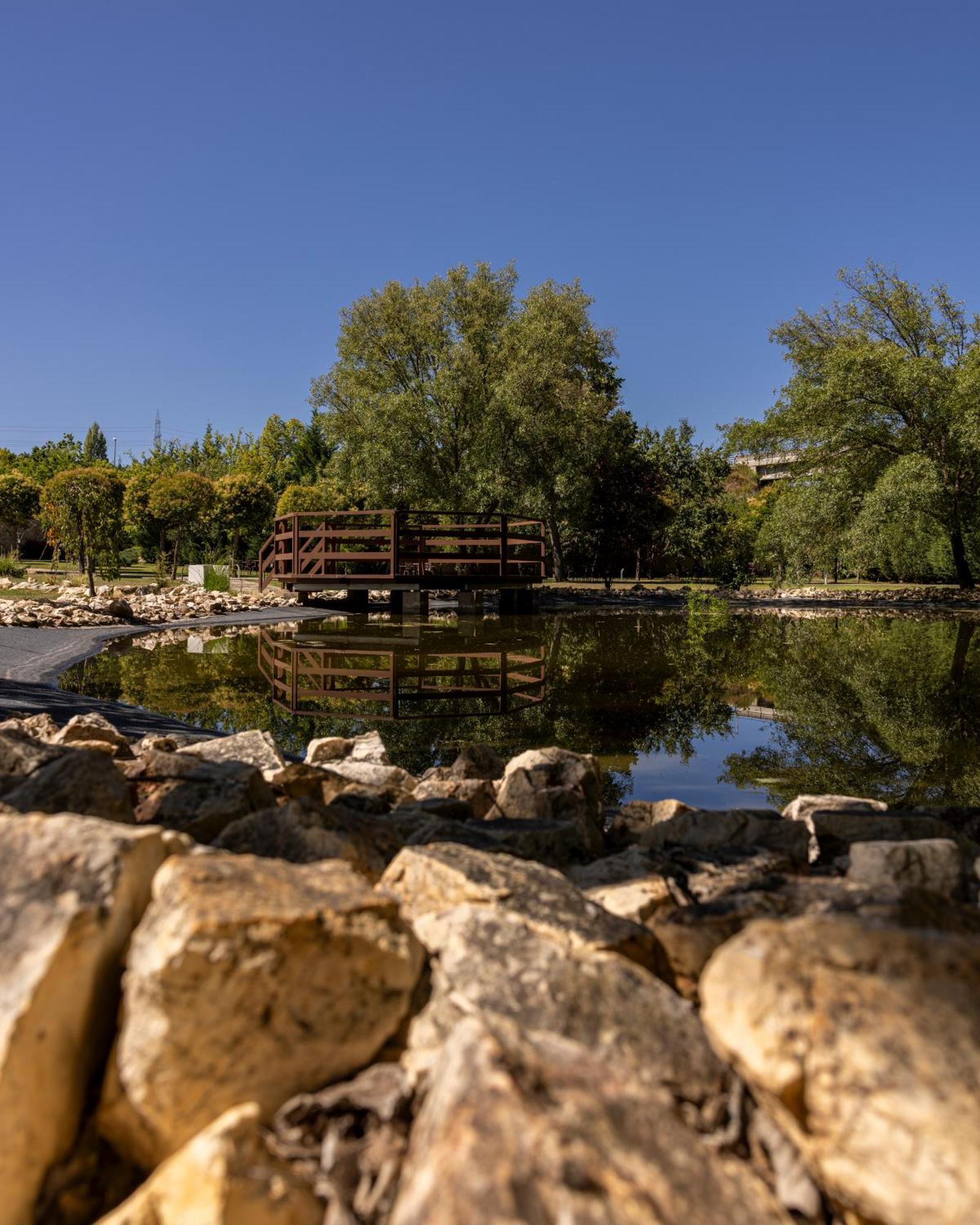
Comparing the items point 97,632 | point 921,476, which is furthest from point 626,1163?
point 921,476

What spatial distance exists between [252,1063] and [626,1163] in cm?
71

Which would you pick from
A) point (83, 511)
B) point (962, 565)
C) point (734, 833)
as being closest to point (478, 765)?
point (734, 833)

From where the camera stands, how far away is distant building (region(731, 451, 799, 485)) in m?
26.0

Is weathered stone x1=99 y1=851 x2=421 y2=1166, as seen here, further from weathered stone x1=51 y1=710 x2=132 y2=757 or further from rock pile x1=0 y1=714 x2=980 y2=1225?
weathered stone x1=51 y1=710 x2=132 y2=757

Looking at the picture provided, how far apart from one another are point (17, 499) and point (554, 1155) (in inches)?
1451

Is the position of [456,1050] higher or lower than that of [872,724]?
higher

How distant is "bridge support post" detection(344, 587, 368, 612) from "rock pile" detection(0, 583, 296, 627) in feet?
6.00

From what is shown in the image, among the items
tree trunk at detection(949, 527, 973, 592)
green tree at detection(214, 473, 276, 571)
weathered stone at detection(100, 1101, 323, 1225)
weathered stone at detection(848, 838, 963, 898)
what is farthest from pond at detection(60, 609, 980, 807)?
green tree at detection(214, 473, 276, 571)

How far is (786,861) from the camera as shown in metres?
2.54

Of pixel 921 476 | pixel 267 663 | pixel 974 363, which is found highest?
pixel 974 363

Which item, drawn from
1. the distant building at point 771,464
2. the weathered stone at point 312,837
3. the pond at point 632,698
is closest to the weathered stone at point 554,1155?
the weathered stone at point 312,837

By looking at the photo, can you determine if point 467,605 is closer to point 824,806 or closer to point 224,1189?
point 824,806

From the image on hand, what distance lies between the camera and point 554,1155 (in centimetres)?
115

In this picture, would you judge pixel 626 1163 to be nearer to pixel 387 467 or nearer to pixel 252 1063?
pixel 252 1063
